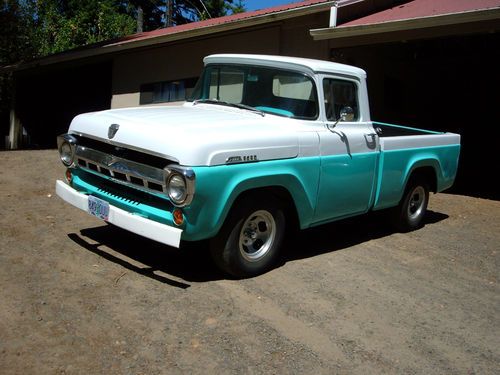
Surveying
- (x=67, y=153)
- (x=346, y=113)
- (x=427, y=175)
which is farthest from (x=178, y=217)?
(x=427, y=175)

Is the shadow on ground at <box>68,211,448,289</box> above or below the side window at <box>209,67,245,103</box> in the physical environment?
below

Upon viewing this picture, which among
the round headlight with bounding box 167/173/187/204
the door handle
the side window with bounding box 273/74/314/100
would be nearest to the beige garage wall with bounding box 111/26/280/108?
the door handle

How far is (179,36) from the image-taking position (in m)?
13.0

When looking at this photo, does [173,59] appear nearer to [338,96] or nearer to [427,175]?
[427,175]

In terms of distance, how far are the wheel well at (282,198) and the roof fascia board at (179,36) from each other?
6009mm

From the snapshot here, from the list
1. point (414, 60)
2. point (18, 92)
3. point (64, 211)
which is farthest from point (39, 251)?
point (18, 92)

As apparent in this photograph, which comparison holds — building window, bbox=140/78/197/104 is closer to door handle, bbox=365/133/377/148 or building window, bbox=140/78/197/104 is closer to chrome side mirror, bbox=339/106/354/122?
door handle, bbox=365/133/377/148

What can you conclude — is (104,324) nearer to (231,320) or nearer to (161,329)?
(161,329)

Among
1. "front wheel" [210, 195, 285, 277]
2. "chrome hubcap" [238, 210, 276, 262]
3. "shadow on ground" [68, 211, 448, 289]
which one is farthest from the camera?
"shadow on ground" [68, 211, 448, 289]

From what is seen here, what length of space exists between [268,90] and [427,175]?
9.28ft

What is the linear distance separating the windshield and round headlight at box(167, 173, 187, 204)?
154 centimetres

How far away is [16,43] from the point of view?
19.7 meters

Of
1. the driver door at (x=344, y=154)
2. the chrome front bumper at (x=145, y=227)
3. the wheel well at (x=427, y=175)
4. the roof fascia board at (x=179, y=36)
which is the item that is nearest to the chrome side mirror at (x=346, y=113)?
the driver door at (x=344, y=154)

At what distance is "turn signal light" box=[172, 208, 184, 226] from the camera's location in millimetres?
4164
